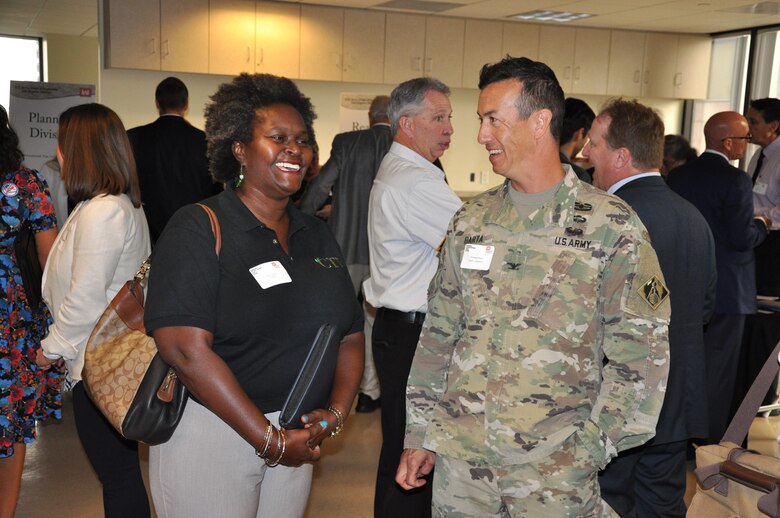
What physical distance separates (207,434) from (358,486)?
2.20m

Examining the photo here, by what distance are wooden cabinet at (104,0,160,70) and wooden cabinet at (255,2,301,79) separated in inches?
38.7

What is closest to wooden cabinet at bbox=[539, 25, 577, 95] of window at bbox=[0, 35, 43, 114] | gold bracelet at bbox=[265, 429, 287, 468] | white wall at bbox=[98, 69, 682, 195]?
white wall at bbox=[98, 69, 682, 195]

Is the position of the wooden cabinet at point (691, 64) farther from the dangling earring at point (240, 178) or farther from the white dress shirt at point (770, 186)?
the dangling earring at point (240, 178)

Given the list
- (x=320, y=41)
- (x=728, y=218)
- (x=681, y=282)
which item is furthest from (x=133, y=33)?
(x=681, y=282)

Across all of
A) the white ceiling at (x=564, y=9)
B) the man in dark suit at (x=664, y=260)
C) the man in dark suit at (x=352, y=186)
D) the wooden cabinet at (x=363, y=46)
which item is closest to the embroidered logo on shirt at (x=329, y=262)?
the man in dark suit at (x=664, y=260)

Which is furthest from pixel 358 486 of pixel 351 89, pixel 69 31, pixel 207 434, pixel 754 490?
pixel 69 31

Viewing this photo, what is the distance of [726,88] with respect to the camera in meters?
9.38

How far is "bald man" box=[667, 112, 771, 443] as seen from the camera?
3.99m

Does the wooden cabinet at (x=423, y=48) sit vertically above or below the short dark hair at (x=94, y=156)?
above

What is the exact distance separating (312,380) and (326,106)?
6.90m

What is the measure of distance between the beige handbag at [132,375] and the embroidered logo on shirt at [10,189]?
1036mm

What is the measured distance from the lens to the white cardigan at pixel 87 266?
244cm

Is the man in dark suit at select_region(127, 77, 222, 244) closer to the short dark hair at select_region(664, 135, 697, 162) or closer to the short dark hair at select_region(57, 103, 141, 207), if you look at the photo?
the short dark hair at select_region(57, 103, 141, 207)

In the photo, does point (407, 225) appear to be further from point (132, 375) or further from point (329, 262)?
point (132, 375)
